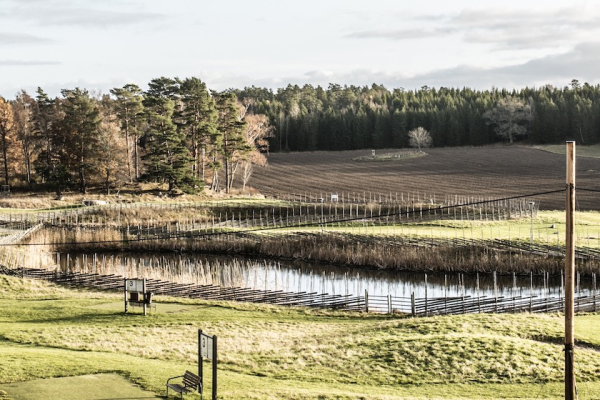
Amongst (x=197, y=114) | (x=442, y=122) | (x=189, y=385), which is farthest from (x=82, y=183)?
(x=442, y=122)

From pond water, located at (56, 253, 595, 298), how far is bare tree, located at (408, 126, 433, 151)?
87.0 meters

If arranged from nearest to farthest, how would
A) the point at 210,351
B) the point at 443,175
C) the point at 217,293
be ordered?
the point at 210,351
the point at 217,293
the point at 443,175

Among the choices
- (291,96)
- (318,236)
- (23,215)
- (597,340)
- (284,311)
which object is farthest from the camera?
(291,96)

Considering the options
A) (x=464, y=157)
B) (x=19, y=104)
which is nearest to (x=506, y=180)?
(x=464, y=157)

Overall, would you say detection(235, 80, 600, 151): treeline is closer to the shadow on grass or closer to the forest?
the forest

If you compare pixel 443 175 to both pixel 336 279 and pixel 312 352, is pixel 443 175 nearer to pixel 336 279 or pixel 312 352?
pixel 336 279

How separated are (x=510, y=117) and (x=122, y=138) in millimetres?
73972

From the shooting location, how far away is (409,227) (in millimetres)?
63344

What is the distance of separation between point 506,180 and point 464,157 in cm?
2584

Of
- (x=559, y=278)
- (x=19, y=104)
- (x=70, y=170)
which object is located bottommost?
(x=559, y=278)

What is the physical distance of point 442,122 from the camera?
486 ft

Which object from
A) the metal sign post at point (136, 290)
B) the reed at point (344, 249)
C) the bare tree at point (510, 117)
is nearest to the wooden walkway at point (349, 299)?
the metal sign post at point (136, 290)

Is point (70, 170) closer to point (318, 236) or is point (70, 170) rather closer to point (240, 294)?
point (318, 236)

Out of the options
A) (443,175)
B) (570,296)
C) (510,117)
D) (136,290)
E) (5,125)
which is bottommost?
(136,290)
